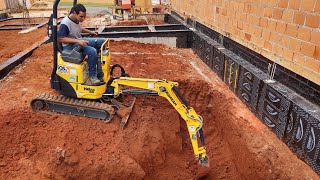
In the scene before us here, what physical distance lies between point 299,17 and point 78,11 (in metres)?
3.60

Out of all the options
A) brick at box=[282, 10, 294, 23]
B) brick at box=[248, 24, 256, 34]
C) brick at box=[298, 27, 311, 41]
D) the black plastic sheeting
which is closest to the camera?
the black plastic sheeting

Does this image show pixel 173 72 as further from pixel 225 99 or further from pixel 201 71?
pixel 225 99

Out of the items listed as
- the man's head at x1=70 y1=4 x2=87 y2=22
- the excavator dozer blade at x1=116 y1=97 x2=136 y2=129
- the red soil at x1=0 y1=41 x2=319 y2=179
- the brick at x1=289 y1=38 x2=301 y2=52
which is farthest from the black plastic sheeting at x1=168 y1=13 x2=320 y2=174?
the man's head at x1=70 y1=4 x2=87 y2=22

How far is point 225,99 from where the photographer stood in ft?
19.3

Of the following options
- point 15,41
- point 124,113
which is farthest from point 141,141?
point 15,41

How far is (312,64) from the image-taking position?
4047 mm

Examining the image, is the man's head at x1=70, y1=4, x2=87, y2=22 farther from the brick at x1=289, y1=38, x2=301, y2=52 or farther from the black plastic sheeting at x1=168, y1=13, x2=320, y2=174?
the brick at x1=289, y1=38, x2=301, y2=52

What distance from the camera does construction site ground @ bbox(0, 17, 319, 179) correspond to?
13.7 feet

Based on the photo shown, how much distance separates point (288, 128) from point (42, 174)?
3671mm

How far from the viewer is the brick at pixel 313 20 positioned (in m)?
3.91

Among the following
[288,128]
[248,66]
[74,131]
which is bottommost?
[74,131]

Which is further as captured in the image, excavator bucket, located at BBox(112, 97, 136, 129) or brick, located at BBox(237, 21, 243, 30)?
brick, located at BBox(237, 21, 243, 30)

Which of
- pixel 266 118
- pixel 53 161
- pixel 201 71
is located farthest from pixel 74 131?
pixel 201 71

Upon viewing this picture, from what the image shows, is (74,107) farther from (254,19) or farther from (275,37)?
(254,19)
